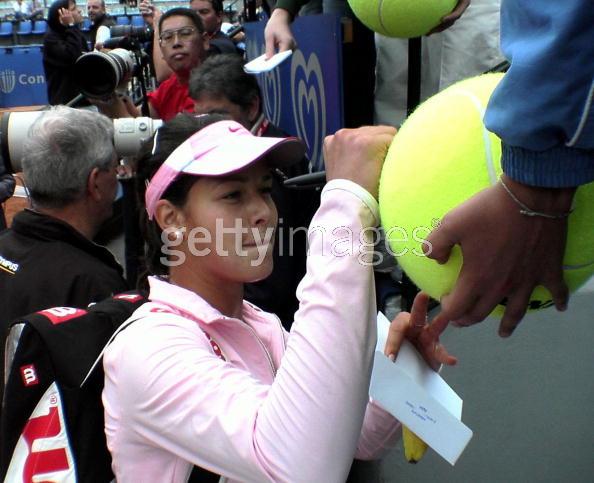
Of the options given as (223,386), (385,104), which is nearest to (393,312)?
(385,104)

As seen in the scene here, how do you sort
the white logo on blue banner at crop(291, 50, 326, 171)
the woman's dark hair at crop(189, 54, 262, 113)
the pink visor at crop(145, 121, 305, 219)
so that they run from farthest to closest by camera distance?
the woman's dark hair at crop(189, 54, 262, 113) < the white logo on blue banner at crop(291, 50, 326, 171) < the pink visor at crop(145, 121, 305, 219)

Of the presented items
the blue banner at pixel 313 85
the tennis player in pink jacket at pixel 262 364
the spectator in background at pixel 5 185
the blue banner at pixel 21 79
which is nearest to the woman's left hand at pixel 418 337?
the tennis player in pink jacket at pixel 262 364

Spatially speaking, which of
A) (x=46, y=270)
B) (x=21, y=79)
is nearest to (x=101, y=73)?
(x=46, y=270)

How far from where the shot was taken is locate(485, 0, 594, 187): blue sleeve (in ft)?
2.60

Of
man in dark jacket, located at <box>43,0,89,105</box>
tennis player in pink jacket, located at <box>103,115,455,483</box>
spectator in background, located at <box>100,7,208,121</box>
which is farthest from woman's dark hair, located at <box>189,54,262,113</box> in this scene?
Result: man in dark jacket, located at <box>43,0,89,105</box>

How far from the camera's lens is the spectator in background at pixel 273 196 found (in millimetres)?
2650

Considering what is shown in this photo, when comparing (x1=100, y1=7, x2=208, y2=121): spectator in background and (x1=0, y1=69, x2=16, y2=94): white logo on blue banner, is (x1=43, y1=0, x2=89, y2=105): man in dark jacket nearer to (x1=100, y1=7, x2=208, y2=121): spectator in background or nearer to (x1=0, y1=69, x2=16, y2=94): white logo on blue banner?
(x1=100, y1=7, x2=208, y2=121): spectator in background

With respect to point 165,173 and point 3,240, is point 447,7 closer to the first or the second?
point 165,173

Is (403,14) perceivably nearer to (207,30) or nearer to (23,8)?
(207,30)

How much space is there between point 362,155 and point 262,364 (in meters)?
0.54

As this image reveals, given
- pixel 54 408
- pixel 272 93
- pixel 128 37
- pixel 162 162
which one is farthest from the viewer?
pixel 128 37

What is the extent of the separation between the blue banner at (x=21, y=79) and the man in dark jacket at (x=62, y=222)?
1334cm

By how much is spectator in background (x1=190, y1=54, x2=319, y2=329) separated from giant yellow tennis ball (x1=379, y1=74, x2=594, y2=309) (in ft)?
5.09

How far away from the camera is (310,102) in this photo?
2916mm
